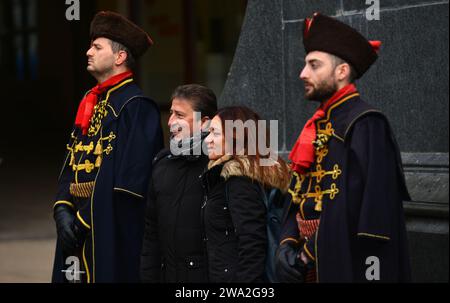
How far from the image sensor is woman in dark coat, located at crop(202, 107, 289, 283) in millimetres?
4438

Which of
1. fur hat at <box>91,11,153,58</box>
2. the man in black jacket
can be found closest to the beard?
the man in black jacket

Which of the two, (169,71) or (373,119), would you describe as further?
(169,71)

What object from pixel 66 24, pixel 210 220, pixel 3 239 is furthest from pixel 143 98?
pixel 66 24

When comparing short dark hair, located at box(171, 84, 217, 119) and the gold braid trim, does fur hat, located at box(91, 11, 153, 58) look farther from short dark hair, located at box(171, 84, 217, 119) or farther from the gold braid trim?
the gold braid trim

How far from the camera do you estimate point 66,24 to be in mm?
21656

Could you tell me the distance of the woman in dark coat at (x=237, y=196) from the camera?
4.44m

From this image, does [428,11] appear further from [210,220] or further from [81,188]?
[81,188]

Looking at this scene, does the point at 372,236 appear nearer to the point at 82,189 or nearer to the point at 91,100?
the point at 82,189

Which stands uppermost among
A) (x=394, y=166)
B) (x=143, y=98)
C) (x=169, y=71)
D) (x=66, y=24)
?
(x=66, y=24)

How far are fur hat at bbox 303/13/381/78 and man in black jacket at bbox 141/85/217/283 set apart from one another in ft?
2.84

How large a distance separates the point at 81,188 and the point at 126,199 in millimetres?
Answer: 252

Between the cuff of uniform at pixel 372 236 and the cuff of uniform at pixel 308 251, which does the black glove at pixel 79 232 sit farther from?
the cuff of uniform at pixel 372 236

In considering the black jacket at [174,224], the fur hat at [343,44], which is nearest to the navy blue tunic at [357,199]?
the fur hat at [343,44]

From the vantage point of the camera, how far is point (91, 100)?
548 centimetres
